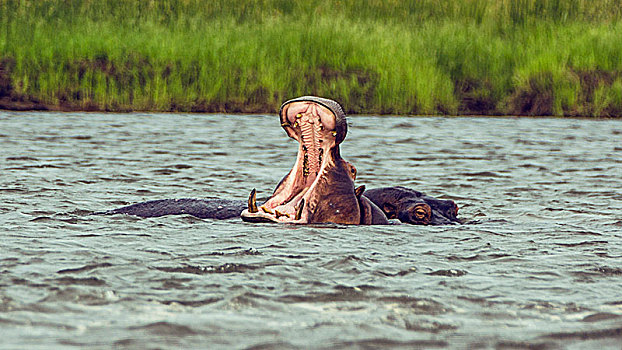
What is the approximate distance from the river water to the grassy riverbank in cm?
566

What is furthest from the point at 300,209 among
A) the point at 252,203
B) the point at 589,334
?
the point at 589,334

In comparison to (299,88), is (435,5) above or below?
above

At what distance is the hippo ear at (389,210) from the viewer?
7.43m

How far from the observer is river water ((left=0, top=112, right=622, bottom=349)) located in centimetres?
402

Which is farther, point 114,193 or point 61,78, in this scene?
point 61,78

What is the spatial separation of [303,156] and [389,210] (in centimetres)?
127

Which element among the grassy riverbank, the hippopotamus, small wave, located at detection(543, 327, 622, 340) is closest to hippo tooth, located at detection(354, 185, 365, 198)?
the hippopotamus

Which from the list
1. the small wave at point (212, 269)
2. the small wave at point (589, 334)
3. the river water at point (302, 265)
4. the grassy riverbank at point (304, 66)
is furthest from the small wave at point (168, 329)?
the grassy riverbank at point (304, 66)

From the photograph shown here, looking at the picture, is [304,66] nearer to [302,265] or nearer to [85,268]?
[302,265]

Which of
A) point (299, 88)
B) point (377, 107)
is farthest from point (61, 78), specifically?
point (377, 107)

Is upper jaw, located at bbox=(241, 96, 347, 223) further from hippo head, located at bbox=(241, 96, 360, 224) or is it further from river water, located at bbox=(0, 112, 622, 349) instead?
river water, located at bbox=(0, 112, 622, 349)

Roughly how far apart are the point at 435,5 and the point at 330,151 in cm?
1461

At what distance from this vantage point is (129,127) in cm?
1538

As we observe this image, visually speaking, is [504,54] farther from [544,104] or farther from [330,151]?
[330,151]
